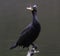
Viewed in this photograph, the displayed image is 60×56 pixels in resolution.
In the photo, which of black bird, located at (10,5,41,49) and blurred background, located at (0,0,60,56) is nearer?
black bird, located at (10,5,41,49)

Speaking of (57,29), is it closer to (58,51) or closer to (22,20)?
(58,51)

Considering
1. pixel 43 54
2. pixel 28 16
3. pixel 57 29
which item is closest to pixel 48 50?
pixel 43 54

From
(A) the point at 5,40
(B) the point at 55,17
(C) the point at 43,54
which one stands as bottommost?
(C) the point at 43,54

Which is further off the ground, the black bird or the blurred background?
the black bird

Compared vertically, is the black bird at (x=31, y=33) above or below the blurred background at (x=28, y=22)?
above

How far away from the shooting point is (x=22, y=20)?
8.64 ft

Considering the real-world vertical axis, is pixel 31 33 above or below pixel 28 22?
above

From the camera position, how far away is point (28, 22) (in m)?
2.60

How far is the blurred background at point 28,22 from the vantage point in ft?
8.59

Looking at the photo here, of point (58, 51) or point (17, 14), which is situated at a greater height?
point (17, 14)

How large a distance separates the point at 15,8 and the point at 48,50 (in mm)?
598

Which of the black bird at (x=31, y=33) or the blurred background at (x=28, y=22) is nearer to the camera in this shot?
the black bird at (x=31, y=33)

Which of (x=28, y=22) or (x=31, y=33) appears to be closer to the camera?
(x=31, y=33)

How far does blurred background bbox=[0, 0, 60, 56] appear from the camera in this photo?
2.62 m
